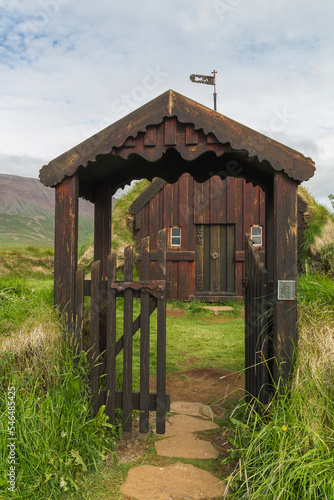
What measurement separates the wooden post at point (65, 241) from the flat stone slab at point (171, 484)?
1522mm

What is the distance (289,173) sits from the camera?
3363 millimetres

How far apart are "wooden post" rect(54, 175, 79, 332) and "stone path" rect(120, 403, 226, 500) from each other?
4.96ft

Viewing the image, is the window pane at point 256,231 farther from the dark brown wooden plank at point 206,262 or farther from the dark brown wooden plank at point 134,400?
the dark brown wooden plank at point 134,400

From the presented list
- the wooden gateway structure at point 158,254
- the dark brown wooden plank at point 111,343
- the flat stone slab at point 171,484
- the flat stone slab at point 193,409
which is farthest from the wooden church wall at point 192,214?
the flat stone slab at point 171,484

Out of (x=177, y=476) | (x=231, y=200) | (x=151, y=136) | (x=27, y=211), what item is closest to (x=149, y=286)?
(x=151, y=136)

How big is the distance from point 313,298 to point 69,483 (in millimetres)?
2506

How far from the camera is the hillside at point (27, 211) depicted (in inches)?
2404

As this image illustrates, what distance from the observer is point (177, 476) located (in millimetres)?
2910

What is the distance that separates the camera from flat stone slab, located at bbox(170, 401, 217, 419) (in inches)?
163

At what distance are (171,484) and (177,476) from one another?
0.12 m

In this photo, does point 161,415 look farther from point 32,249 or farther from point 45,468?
point 32,249

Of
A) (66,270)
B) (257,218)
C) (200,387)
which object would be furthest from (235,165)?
(257,218)

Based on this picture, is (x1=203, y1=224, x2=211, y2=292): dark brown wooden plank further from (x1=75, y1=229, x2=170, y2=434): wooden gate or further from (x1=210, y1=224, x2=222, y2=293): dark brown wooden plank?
(x1=75, y1=229, x2=170, y2=434): wooden gate

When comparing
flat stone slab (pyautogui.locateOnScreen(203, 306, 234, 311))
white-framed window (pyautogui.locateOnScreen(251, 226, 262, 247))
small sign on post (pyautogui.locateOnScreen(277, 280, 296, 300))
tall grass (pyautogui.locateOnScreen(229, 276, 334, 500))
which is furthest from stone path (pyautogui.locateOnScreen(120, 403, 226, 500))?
white-framed window (pyautogui.locateOnScreen(251, 226, 262, 247))
